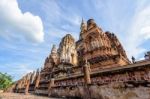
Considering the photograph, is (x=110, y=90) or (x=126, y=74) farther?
(x=126, y=74)

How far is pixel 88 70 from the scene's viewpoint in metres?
12.1

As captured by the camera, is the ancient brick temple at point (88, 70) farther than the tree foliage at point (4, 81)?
No

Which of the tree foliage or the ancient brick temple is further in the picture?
the tree foliage

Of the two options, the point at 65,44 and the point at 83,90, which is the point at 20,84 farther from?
the point at 83,90

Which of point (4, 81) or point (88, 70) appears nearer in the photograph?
point (88, 70)

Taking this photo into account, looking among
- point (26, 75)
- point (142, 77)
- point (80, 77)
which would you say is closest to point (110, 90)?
point (142, 77)

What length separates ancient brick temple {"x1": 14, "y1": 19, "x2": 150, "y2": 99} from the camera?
33.2ft

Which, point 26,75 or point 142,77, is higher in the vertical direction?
point 26,75

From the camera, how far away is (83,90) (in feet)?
35.9

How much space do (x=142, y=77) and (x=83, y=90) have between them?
4611 millimetres

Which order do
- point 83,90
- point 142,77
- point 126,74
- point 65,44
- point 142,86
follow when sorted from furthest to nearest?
point 65,44, point 83,90, point 126,74, point 142,77, point 142,86

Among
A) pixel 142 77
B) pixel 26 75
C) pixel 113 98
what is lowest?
pixel 113 98

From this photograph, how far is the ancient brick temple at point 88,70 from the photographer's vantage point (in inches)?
399

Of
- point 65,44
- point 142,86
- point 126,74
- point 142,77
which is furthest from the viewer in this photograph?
point 65,44
